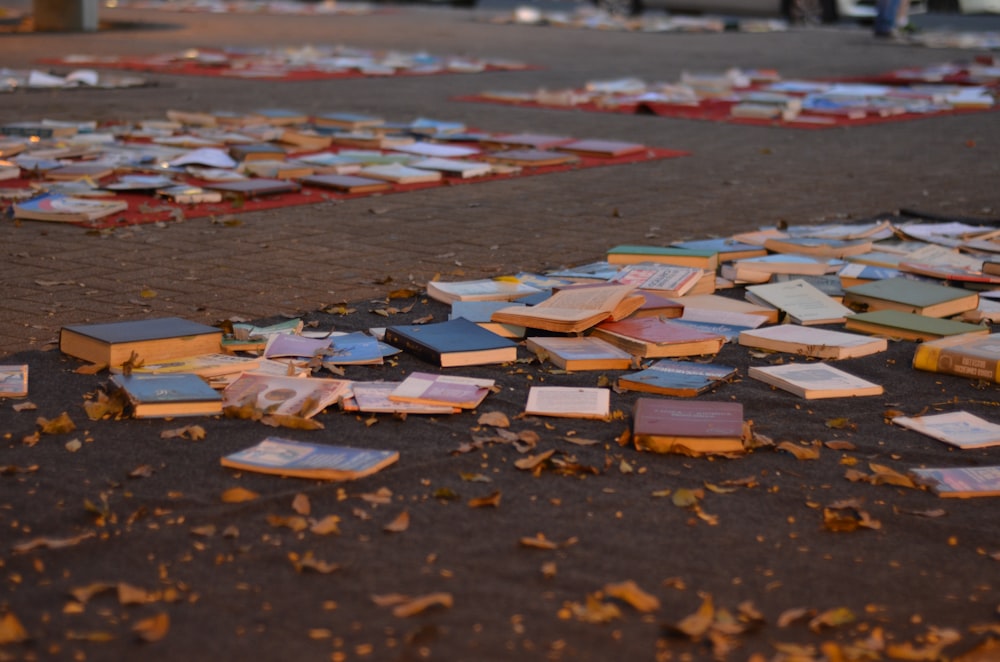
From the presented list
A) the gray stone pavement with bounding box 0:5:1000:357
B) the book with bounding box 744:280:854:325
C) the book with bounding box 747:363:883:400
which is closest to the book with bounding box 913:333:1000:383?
the book with bounding box 747:363:883:400

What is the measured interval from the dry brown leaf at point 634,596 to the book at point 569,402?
3.07 ft

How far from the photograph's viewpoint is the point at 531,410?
10.4ft

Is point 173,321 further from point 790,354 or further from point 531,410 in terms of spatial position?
point 790,354

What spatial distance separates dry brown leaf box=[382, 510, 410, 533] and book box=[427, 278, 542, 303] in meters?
1.77

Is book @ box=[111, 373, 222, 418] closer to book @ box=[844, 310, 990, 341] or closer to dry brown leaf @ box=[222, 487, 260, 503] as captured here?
dry brown leaf @ box=[222, 487, 260, 503]

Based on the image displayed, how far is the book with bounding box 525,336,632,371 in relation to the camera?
11.8 ft

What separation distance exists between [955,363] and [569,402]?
119cm

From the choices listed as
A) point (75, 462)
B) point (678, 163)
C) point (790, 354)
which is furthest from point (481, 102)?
point (75, 462)

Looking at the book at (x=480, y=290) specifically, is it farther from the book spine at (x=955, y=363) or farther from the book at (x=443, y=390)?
the book spine at (x=955, y=363)

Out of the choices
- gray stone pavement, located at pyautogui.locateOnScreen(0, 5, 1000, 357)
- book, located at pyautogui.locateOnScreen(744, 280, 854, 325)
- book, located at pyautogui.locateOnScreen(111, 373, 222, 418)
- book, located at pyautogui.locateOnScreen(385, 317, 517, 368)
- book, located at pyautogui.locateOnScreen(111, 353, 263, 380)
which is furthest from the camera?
gray stone pavement, located at pyautogui.locateOnScreen(0, 5, 1000, 357)

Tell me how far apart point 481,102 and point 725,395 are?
742cm

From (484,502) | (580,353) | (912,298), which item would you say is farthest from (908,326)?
(484,502)

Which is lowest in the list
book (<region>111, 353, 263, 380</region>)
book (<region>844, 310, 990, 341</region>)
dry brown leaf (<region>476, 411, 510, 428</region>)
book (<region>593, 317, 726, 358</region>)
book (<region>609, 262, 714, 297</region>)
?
dry brown leaf (<region>476, 411, 510, 428</region>)

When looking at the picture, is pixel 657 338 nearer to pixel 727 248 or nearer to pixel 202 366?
pixel 202 366
